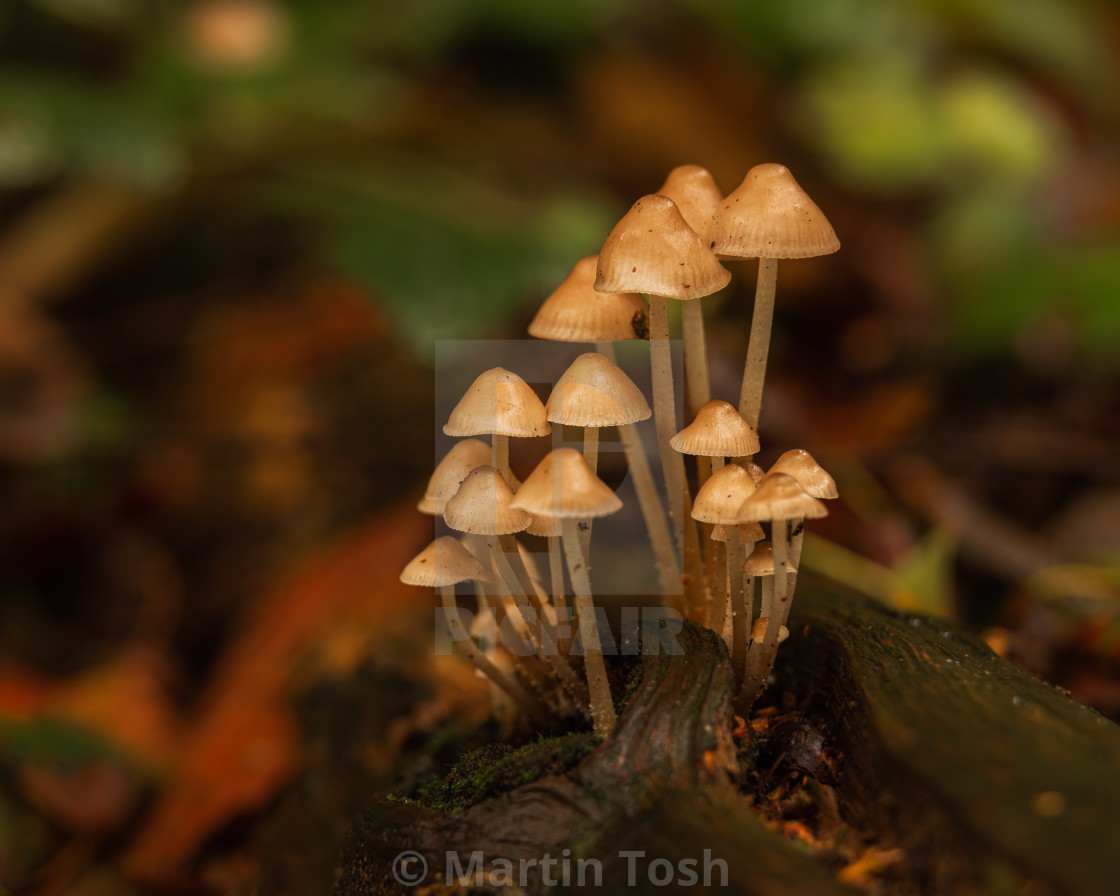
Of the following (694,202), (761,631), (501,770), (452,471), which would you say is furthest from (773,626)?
(694,202)

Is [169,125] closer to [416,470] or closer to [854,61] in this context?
[416,470]

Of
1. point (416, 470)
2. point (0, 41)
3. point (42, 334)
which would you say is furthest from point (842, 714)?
point (0, 41)

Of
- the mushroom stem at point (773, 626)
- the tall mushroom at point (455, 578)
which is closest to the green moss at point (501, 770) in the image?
the tall mushroom at point (455, 578)

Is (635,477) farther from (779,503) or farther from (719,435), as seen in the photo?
(779,503)

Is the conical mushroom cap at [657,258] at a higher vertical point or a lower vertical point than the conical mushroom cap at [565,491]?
higher

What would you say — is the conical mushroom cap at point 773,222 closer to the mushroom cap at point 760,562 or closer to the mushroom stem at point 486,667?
the mushroom cap at point 760,562

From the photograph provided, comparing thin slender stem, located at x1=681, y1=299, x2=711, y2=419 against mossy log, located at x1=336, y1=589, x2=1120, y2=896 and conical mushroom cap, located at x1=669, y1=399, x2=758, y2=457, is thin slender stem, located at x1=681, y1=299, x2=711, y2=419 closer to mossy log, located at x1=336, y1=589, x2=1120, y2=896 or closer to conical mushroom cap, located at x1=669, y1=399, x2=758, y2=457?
conical mushroom cap, located at x1=669, y1=399, x2=758, y2=457
